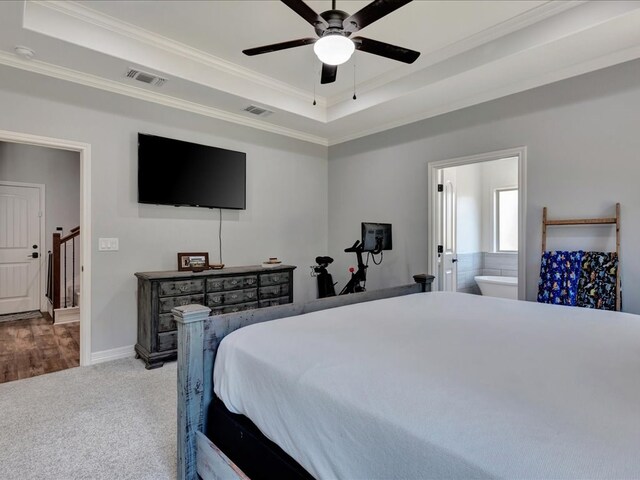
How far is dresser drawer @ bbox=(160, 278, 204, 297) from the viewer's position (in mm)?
3334

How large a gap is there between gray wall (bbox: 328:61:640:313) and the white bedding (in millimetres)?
1511

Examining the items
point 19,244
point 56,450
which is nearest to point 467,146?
point 56,450

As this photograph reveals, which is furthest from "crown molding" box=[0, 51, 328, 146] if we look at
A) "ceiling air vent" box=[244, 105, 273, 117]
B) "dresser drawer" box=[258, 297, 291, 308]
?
"dresser drawer" box=[258, 297, 291, 308]

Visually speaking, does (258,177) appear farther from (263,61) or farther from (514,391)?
(514,391)

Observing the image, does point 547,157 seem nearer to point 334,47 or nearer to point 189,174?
point 334,47

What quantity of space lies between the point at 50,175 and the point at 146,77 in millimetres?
3848

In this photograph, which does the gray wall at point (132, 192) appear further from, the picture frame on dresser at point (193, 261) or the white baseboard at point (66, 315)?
the white baseboard at point (66, 315)

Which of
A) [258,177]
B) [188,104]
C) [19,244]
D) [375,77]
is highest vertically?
[375,77]

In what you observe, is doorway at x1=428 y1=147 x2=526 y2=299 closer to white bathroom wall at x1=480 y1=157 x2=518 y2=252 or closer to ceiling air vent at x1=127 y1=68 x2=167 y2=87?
white bathroom wall at x1=480 y1=157 x2=518 y2=252

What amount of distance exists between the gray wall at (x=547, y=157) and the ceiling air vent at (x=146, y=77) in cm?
263

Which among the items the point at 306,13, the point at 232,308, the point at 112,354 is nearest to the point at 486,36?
the point at 306,13

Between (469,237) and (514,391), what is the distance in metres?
5.07

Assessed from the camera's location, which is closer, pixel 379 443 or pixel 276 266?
pixel 379 443

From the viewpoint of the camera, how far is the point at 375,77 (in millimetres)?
3809
